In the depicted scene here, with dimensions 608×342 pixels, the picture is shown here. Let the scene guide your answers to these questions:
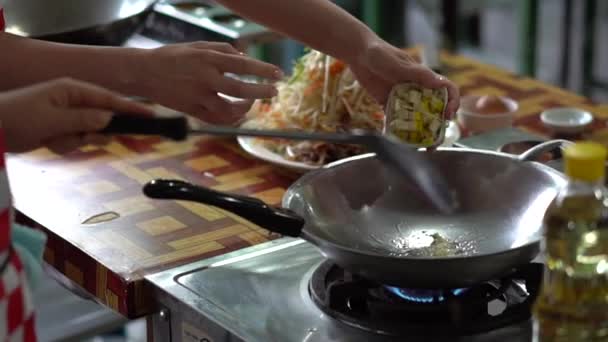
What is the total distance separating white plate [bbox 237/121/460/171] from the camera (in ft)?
5.76

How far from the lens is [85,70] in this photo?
Answer: 125cm

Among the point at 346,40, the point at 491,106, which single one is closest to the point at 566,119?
the point at 491,106

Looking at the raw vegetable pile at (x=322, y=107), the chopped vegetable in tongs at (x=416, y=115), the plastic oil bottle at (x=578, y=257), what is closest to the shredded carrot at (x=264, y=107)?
the raw vegetable pile at (x=322, y=107)

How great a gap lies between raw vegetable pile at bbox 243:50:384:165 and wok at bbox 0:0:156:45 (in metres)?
0.33

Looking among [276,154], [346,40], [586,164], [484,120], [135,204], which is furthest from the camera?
[484,120]

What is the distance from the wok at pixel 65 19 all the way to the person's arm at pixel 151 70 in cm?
51

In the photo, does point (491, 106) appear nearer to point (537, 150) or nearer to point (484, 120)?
point (484, 120)

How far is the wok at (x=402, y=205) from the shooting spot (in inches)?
52.5

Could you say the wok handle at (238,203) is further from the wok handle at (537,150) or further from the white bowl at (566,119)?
the white bowl at (566,119)

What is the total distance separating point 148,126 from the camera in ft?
3.40

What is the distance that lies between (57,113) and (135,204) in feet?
2.25

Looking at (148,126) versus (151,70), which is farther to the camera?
(151,70)

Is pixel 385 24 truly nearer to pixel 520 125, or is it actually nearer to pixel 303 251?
pixel 520 125

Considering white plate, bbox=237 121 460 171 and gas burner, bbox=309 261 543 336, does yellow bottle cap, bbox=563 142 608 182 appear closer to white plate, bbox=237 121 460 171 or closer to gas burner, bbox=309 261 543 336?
gas burner, bbox=309 261 543 336
